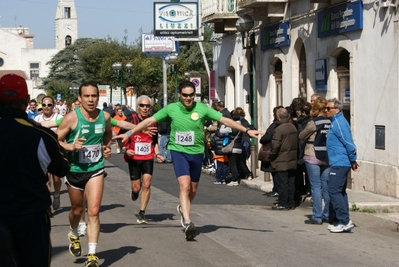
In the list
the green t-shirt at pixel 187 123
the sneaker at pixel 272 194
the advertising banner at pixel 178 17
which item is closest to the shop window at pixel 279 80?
the sneaker at pixel 272 194

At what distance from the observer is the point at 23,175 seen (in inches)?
242

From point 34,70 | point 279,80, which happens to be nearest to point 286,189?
point 279,80

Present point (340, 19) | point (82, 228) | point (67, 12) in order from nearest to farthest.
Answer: point (82, 228) → point (340, 19) → point (67, 12)

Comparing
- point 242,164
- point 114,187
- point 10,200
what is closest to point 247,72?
point 242,164

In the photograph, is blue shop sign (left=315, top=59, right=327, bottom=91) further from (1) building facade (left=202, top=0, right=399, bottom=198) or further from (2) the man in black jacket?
(2) the man in black jacket

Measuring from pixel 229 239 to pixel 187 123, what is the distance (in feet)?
5.23

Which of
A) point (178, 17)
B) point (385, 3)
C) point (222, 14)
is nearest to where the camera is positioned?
point (385, 3)

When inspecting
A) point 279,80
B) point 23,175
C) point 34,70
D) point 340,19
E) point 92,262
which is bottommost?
point 92,262

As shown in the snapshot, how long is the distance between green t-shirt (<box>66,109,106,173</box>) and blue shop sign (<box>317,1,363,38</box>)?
401 inches

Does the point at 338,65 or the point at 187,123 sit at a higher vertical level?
the point at 338,65

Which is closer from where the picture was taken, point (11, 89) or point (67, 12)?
point (11, 89)

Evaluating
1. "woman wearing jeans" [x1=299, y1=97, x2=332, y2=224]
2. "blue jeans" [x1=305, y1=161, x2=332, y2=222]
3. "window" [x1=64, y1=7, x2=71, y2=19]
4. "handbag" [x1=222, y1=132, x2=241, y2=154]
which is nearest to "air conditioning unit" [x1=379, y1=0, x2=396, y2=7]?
"woman wearing jeans" [x1=299, y1=97, x2=332, y2=224]

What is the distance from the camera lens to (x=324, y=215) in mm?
13805

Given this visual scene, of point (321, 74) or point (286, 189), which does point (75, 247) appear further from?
point (321, 74)
